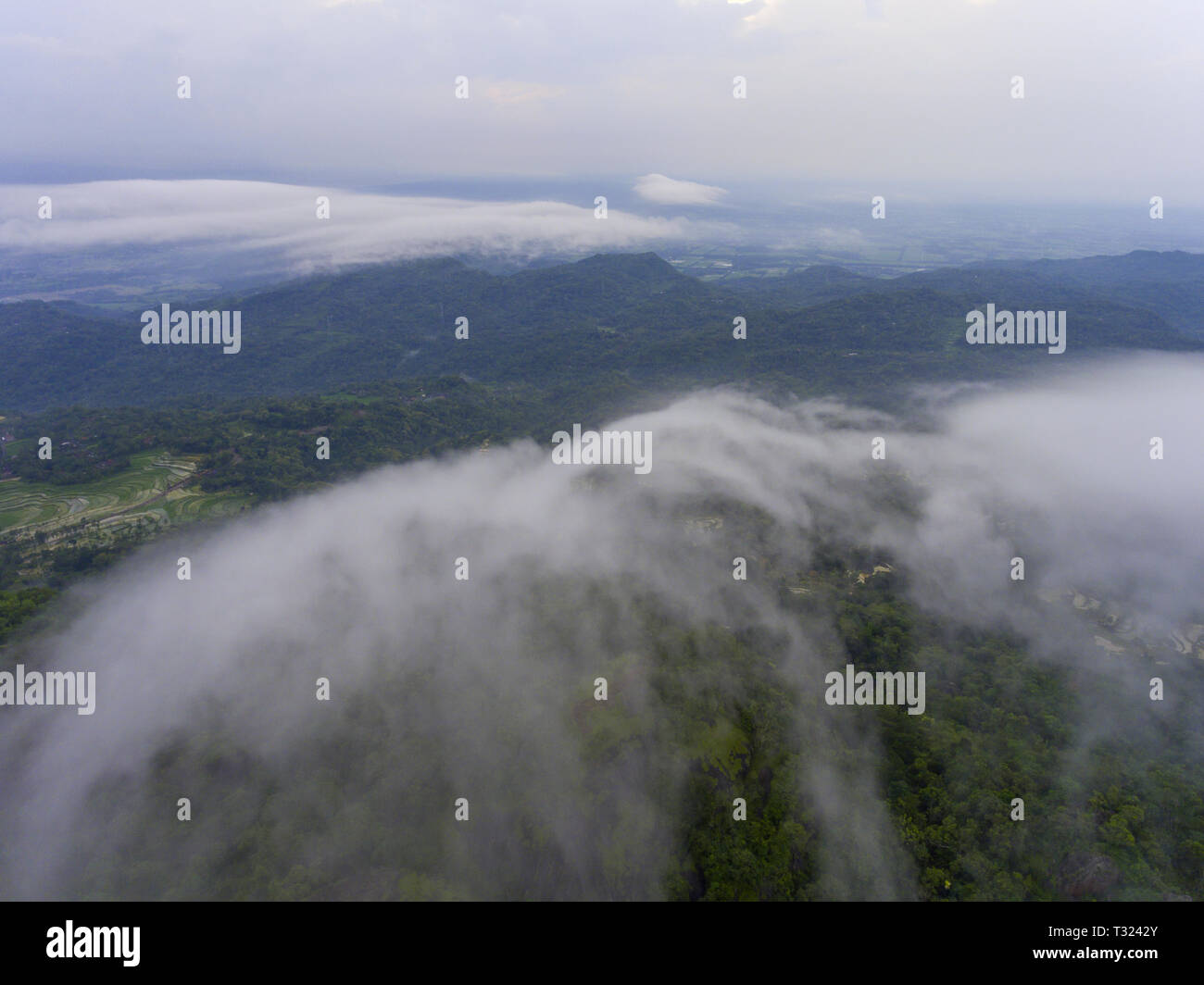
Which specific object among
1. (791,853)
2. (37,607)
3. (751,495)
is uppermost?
(751,495)

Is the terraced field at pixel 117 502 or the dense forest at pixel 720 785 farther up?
the terraced field at pixel 117 502

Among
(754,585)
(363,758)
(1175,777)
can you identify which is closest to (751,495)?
(754,585)

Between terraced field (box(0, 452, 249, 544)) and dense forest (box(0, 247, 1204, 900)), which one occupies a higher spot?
terraced field (box(0, 452, 249, 544))

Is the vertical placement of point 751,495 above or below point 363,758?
above

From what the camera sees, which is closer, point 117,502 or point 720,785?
point 720,785

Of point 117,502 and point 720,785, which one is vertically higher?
point 117,502

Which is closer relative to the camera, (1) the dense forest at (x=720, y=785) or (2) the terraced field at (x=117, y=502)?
(1) the dense forest at (x=720, y=785)

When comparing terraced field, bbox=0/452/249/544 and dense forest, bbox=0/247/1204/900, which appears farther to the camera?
terraced field, bbox=0/452/249/544
